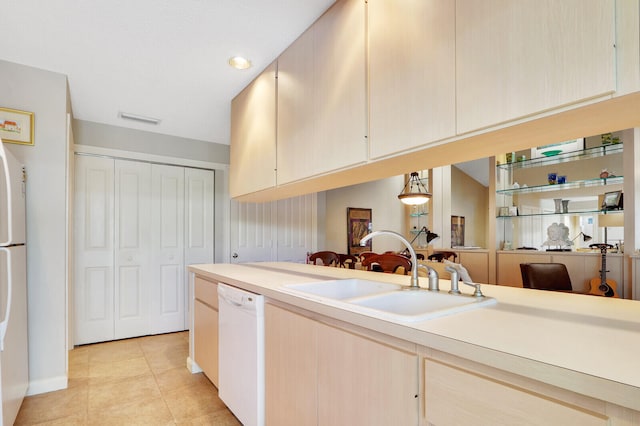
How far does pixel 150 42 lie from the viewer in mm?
2182

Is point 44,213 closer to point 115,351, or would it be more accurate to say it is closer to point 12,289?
point 12,289

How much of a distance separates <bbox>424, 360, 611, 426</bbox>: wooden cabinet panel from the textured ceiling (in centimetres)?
189

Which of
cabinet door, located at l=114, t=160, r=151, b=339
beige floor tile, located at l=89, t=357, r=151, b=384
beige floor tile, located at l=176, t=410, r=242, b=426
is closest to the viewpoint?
beige floor tile, located at l=176, t=410, r=242, b=426

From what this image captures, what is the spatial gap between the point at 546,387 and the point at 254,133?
248 centimetres

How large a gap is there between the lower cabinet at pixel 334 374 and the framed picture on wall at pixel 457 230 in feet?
22.8

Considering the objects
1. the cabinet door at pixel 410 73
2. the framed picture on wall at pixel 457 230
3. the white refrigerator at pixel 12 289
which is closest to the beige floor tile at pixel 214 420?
the white refrigerator at pixel 12 289

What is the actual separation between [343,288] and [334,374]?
0.72 m

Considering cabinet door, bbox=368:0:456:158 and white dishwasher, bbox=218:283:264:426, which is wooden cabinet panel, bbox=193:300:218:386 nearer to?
white dishwasher, bbox=218:283:264:426

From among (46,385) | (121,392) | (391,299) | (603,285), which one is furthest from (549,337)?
(46,385)

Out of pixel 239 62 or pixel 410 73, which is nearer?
pixel 410 73

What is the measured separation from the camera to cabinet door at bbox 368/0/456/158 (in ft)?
4.13

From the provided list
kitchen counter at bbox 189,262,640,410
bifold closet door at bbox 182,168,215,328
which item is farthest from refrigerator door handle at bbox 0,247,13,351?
bifold closet door at bbox 182,168,215,328

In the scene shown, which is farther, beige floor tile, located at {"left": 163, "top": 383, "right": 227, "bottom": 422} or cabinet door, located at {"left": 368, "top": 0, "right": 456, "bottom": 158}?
beige floor tile, located at {"left": 163, "top": 383, "right": 227, "bottom": 422}

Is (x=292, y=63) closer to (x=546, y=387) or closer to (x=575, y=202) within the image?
(x=546, y=387)
